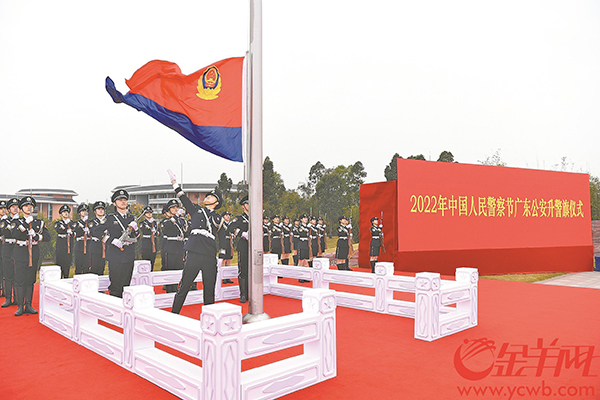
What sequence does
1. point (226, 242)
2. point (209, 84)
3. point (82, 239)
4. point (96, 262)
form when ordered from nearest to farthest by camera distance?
point (209, 84), point (96, 262), point (82, 239), point (226, 242)

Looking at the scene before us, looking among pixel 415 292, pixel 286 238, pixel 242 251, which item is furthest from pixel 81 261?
pixel 415 292

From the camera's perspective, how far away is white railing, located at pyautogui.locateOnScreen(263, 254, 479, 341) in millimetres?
4547

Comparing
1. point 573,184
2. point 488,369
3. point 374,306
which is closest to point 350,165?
point 573,184

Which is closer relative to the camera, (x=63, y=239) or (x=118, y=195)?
(x=118, y=195)

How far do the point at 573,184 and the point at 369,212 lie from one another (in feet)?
20.6

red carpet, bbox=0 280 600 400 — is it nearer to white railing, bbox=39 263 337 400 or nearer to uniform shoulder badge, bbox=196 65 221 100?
white railing, bbox=39 263 337 400

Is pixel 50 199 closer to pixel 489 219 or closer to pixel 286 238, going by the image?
pixel 286 238

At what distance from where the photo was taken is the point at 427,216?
34.4 feet

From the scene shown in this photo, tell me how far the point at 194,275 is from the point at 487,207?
29.7ft

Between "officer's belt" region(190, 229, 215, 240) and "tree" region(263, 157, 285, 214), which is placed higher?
"tree" region(263, 157, 285, 214)

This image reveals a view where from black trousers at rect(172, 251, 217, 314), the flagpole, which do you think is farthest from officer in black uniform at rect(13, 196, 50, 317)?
the flagpole

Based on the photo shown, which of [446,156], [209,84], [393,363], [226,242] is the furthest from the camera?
[446,156]

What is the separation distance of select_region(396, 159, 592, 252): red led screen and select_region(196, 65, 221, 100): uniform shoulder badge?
6291 millimetres

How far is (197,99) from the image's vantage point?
16.1ft
